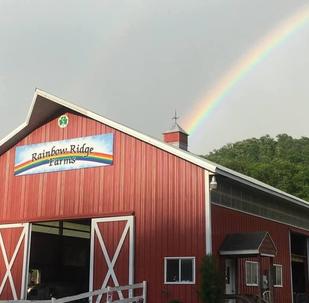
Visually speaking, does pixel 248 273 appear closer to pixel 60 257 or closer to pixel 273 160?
pixel 60 257

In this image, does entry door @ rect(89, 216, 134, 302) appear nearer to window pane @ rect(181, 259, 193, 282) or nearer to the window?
window pane @ rect(181, 259, 193, 282)

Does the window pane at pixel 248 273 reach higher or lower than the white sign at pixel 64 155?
lower

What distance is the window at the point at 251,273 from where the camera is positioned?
2258cm

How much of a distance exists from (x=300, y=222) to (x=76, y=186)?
1283 cm

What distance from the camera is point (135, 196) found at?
21.9m

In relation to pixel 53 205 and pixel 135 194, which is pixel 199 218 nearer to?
pixel 135 194

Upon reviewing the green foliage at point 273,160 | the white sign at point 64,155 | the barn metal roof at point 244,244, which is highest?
the green foliage at point 273,160

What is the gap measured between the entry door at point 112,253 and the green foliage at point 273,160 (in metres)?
38.0

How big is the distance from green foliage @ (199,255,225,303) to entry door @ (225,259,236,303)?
1846mm

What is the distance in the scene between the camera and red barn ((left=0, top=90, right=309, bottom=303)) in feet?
67.0

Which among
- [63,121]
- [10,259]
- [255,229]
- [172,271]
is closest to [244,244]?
[172,271]

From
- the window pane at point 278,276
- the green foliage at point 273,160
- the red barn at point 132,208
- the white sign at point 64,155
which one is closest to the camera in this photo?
the red barn at point 132,208

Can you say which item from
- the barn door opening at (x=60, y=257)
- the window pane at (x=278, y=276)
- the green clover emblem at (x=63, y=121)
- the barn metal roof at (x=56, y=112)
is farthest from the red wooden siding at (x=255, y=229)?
the barn door opening at (x=60, y=257)

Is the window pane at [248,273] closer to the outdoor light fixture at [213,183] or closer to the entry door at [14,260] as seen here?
the outdoor light fixture at [213,183]
